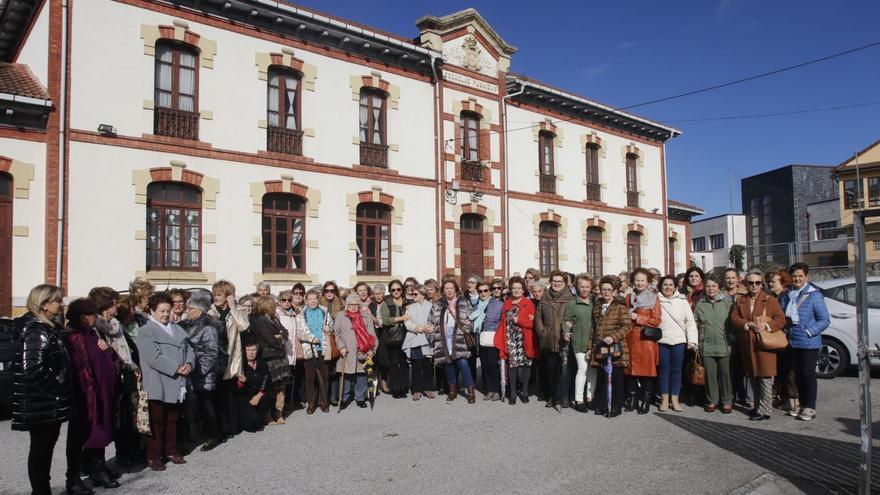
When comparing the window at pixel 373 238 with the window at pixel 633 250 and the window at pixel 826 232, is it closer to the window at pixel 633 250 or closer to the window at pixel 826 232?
the window at pixel 633 250

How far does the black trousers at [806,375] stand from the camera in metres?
7.41

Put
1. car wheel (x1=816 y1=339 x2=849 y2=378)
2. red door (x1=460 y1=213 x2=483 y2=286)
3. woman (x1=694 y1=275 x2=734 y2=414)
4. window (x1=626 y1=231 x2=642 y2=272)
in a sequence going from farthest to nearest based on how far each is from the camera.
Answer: window (x1=626 y1=231 x2=642 y2=272) < red door (x1=460 y1=213 x2=483 y2=286) < car wheel (x1=816 y1=339 x2=849 y2=378) < woman (x1=694 y1=275 x2=734 y2=414)

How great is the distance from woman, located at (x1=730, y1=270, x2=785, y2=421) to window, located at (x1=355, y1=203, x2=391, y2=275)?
993 cm

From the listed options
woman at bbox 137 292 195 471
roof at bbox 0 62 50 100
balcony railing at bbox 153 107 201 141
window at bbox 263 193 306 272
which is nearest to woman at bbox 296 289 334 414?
woman at bbox 137 292 195 471

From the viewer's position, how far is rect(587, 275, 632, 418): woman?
790cm

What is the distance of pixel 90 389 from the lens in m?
A: 5.17

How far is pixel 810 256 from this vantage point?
1959 inches

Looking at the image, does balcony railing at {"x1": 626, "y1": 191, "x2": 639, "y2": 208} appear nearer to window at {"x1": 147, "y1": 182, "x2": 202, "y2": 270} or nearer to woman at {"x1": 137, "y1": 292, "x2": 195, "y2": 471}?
window at {"x1": 147, "y1": 182, "x2": 202, "y2": 270}

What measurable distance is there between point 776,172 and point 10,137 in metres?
69.7

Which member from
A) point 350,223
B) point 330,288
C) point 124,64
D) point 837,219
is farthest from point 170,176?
point 837,219

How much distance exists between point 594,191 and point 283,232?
40.8 feet

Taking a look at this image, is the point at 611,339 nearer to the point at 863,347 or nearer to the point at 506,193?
the point at 863,347

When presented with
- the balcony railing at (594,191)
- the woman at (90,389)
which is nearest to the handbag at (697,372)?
the woman at (90,389)

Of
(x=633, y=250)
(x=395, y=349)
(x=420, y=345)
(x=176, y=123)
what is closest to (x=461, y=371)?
(x=420, y=345)
